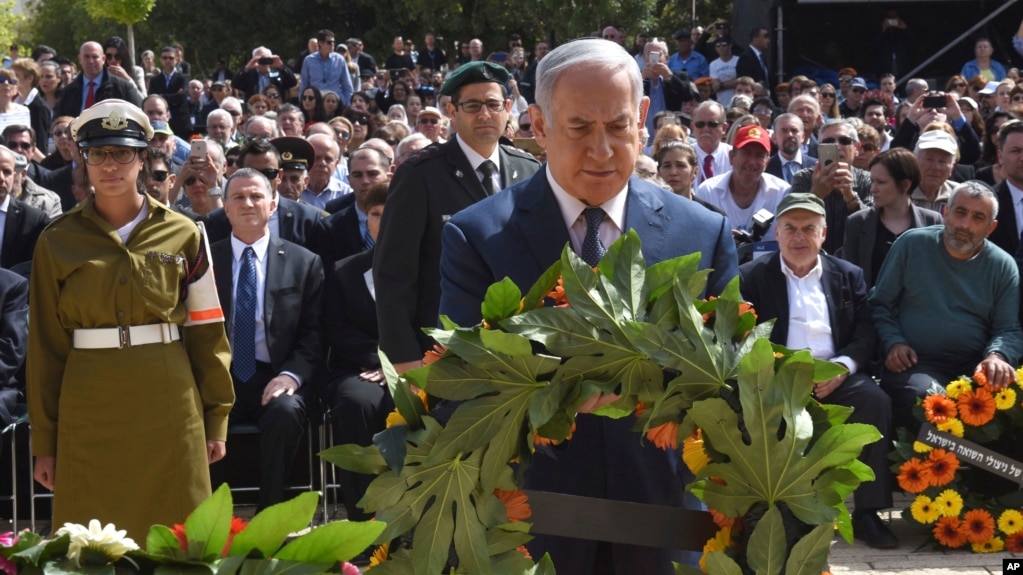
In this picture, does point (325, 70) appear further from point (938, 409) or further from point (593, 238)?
point (593, 238)

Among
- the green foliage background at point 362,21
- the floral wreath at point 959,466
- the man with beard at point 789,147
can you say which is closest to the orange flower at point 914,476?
the floral wreath at point 959,466

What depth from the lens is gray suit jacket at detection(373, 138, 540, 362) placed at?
4.83 m

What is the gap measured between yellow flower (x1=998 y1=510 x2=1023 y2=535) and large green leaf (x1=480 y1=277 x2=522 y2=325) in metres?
5.02

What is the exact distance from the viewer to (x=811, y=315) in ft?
22.7

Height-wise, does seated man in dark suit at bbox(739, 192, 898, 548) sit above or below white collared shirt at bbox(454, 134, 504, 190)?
Result: below

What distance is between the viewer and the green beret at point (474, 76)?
5246 mm

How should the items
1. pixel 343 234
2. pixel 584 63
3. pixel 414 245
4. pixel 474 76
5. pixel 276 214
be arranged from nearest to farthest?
pixel 584 63, pixel 414 245, pixel 474 76, pixel 343 234, pixel 276 214

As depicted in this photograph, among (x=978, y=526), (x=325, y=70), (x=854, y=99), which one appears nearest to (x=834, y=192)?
(x=978, y=526)

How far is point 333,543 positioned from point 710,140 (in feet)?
30.0

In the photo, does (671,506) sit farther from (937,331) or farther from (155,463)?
(937,331)

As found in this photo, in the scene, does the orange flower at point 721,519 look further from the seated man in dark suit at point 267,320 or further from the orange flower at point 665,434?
the seated man in dark suit at point 267,320

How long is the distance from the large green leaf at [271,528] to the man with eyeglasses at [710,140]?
893 centimetres

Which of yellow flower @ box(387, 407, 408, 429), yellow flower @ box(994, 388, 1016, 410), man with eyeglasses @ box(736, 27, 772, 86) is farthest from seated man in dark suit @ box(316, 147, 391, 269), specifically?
man with eyeglasses @ box(736, 27, 772, 86)

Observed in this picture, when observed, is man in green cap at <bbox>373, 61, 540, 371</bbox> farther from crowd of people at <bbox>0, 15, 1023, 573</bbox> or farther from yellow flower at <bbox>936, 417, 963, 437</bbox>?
yellow flower at <bbox>936, 417, 963, 437</bbox>
